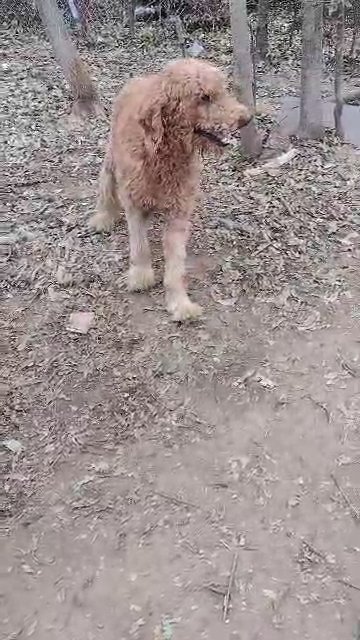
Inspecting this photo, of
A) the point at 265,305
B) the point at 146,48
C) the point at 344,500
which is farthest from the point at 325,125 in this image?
the point at 344,500

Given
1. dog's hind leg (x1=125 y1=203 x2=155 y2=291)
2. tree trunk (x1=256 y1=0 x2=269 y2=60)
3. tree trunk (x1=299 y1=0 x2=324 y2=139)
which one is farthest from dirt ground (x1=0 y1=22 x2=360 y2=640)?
tree trunk (x1=256 y1=0 x2=269 y2=60)

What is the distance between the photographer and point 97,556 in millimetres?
3018

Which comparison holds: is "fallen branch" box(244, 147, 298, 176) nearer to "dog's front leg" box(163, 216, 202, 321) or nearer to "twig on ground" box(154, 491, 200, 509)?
"dog's front leg" box(163, 216, 202, 321)

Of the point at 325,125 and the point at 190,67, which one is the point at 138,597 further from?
the point at 325,125

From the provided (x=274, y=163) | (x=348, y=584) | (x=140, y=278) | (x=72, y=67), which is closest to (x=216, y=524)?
(x=348, y=584)

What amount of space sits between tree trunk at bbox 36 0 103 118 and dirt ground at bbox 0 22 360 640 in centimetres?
155

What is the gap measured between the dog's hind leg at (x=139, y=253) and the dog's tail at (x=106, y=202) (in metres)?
0.56

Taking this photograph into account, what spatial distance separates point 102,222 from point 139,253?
824 millimetres

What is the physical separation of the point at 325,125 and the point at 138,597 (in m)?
5.17

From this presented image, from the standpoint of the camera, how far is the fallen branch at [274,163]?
18.8ft

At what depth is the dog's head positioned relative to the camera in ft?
12.4

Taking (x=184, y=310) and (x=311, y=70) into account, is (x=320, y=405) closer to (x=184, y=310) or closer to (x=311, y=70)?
(x=184, y=310)

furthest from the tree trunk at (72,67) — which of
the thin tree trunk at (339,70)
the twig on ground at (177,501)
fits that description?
the twig on ground at (177,501)

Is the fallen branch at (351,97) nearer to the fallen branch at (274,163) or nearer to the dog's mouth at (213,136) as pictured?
the fallen branch at (274,163)
